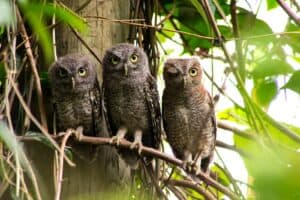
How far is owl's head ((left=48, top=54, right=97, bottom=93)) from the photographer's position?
6.12 ft

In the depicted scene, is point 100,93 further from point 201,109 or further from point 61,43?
point 201,109

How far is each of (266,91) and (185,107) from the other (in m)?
0.38

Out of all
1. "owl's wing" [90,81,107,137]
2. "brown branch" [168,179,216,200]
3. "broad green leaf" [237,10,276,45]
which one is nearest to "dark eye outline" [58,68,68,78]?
"owl's wing" [90,81,107,137]

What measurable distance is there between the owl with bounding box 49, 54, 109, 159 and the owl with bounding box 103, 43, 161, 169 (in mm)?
85

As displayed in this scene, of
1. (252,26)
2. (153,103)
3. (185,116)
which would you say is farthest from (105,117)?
(252,26)

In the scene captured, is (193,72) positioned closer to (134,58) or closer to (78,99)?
(134,58)

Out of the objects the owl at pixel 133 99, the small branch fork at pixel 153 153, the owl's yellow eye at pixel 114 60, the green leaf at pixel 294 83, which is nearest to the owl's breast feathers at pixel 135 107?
the owl at pixel 133 99

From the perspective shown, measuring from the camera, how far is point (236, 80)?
1328 mm

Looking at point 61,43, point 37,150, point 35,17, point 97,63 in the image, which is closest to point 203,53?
point 97,63

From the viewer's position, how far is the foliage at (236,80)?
1.82 ft

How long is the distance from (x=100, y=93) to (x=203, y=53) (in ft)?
1.87

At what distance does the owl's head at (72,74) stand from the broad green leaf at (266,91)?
2.08ft

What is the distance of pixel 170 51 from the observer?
3016 mm

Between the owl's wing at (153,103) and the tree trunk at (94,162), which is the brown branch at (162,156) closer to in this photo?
the tree trunk at (94,162)
